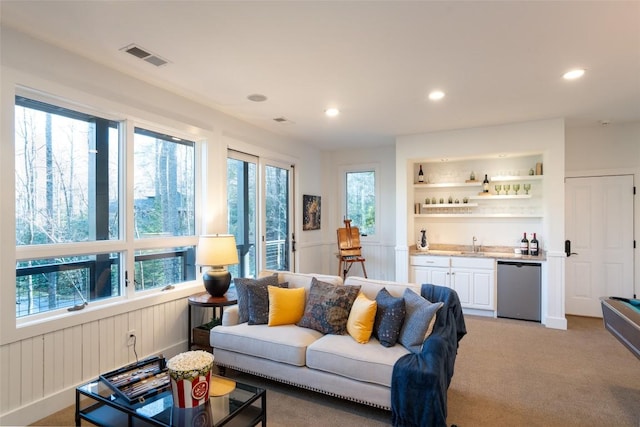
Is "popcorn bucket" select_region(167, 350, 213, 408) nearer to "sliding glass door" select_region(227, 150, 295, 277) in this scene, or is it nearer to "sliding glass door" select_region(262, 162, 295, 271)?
"sliding glass door" select_region(227, 150, 295, 277)

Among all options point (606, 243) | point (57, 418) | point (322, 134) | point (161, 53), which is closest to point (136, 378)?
point (57, 418)

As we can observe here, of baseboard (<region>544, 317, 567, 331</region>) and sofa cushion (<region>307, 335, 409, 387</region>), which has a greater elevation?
sofa cushion (<region>307, 335, 409, 387</region>)

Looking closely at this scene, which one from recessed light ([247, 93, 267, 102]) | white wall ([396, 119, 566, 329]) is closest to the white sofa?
recessed light ([247, 93, 267, 102])

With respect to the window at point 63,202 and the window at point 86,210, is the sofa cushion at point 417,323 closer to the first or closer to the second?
the window at point 86,210

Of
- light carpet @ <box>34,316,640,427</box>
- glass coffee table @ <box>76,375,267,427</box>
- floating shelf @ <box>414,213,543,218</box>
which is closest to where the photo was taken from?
glass coffee table @ <box>76,375,267,427</box>

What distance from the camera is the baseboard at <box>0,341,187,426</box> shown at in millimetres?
2242

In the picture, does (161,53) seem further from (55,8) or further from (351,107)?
Answer: (351,107)

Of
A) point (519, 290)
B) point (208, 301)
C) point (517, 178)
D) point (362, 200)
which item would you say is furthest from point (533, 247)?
point (208, 301)

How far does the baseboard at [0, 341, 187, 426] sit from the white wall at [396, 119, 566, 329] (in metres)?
4.15

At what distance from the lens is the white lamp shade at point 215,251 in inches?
132

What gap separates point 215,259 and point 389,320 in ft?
5.88

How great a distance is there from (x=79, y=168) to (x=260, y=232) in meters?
2.40

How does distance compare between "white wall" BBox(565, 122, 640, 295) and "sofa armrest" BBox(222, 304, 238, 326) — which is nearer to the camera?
"sofa armrest" BBox(222, 304, 238, 326)

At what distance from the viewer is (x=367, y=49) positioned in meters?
2.55
